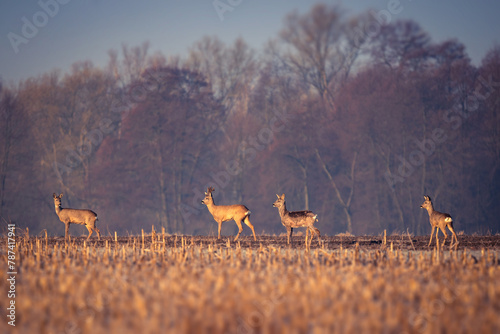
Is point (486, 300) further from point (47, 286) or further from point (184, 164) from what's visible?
point (184, 164)

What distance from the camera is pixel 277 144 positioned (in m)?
41.6

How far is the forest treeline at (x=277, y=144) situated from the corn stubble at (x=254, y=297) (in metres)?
27.7

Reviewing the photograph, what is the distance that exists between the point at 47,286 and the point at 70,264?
300 cm

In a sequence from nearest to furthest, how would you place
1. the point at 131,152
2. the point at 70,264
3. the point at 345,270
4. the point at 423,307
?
the point at 423,307, the point at 345,270, the point at 70,264, the point at 131,152

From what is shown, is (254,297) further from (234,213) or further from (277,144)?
(277,144)

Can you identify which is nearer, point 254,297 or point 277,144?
point 254,297

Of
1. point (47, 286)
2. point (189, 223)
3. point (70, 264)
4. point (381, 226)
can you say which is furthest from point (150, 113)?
point (47, 286)

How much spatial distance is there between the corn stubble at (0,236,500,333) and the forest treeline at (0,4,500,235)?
1092 inches

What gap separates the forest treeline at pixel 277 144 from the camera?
39875 millimetres

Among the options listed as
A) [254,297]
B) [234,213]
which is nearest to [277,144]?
[234,213]

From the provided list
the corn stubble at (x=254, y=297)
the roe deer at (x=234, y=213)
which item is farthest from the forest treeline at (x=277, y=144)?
the corn stubble at (x=254, y=297)

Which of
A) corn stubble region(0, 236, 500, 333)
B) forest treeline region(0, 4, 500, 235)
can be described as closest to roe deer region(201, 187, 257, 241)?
corn stubble region(0, 236, 500, 333)

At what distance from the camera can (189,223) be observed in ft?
140

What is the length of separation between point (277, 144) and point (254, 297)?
33.1 metres
